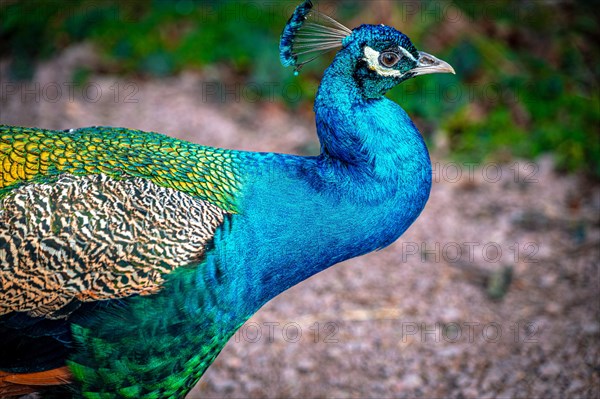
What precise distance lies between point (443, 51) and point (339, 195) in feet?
9.32

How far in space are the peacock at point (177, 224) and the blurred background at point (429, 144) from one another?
35.3 inches

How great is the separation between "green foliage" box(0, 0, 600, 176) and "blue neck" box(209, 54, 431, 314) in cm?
227

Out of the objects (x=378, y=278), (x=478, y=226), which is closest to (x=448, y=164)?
(x=478, y=226)

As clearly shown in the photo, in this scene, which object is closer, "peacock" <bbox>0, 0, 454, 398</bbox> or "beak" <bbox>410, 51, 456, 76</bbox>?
"peacock" <bbox>0, 0, 454, 398</bbox>

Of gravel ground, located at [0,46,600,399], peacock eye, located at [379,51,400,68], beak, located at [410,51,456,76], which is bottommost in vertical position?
gravel ground, located at [0,46,600,399]

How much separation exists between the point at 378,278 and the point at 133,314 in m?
1.79

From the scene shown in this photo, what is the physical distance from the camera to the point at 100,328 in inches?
73.2

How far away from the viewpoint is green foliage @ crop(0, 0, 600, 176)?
4.30 meters

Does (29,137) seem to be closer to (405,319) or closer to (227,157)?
(227,157)

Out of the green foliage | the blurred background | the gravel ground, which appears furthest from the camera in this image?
the green foliage

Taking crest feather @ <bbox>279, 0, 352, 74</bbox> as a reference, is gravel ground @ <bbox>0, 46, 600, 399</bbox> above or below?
below

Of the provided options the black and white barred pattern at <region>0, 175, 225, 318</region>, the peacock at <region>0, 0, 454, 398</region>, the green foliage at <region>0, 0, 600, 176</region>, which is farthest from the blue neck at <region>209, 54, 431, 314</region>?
the green foliage at <region>0, 0, 600, 176</region>

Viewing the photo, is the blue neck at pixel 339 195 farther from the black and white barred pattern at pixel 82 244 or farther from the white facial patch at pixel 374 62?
the black and white barred pattern at pixel 82 244

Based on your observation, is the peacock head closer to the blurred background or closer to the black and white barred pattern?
the black and white barred pattern
